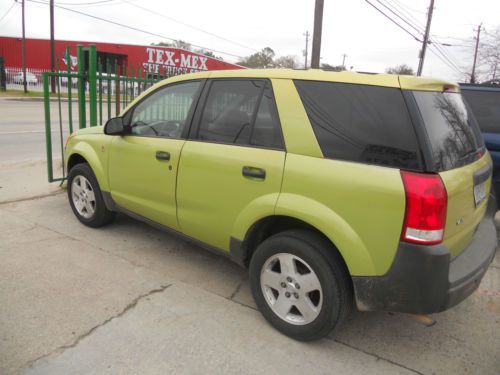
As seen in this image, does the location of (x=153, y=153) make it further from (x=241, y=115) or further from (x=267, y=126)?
(x=267, y=126)

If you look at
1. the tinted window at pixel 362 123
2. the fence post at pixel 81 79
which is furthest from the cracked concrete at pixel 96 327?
the fence post at pixel 81 79

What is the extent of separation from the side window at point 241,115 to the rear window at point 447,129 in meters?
0.91

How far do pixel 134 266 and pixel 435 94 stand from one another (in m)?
2.78

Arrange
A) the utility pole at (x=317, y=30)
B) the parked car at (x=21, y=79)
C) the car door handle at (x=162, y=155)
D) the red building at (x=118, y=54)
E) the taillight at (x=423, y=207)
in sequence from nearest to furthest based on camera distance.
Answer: the taillight at (x=423, y=207) → the car door handle at (x=162, y=155) → the utility pole at (x=317, y=30) → the parked car at (x=21, y=79) → the red building at (x=118, y=54)

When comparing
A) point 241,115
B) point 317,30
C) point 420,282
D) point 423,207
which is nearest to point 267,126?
point 241,115

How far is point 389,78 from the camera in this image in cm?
248

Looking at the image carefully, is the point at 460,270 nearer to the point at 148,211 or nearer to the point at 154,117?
the point at 148,211

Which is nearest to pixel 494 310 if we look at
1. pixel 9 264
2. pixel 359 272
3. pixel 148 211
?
pixel 359 272

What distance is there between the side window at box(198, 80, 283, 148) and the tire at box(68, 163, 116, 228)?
1.70 metres

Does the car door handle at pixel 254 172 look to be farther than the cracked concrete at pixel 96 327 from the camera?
Yes

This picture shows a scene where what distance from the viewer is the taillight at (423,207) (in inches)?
86.6

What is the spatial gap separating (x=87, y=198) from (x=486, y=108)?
4.55 meters

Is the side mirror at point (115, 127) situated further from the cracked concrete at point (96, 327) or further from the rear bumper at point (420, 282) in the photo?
the rear bumper at point (420, 282)

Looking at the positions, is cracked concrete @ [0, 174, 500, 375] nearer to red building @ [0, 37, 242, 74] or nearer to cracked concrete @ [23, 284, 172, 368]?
cracked concrete @ [23, 284, 172, 368]
